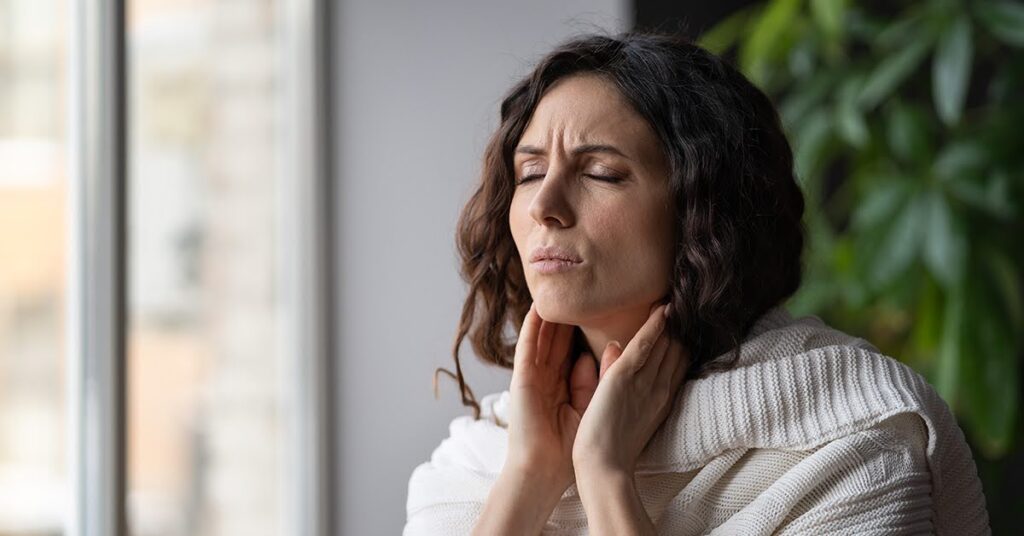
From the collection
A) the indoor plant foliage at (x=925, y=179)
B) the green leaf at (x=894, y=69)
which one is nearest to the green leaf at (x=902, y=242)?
the indoor plant foliage at (x=925, y=179)

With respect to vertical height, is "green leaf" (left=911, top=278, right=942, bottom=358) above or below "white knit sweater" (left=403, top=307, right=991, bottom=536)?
below

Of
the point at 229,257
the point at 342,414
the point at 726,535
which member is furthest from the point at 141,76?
the point at 726,535

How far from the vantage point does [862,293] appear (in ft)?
7.98

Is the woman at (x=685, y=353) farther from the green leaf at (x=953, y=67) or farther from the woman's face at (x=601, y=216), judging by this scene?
the green leaf at (x=953, y=67)

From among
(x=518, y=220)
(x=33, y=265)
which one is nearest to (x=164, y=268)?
(x=33, y=265)

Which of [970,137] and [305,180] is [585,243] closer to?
[970,137]

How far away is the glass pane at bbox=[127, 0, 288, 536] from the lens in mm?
2469

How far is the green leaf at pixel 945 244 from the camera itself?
2.27 meters

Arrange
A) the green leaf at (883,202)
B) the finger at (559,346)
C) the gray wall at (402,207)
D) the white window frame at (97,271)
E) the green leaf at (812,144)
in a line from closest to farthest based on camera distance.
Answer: the finger at (559,346) < the white window frame at (97,271) < the green leaf at (883,202) < the green leaf at (812,144) < the gray wall at (402,207)

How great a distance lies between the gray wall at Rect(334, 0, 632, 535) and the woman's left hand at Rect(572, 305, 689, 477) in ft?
4.38

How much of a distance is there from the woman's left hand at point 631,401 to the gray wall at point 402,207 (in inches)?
52.6

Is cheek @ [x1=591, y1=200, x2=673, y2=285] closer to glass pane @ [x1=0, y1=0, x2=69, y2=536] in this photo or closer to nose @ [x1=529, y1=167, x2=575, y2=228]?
nose @ [x1=529, y1=167, x2=575, y2=228]

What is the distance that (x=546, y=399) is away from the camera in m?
1.47

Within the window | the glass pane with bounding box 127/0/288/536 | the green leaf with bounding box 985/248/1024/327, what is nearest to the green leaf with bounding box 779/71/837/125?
the green leaf with bounding box 985/248/1024/327
